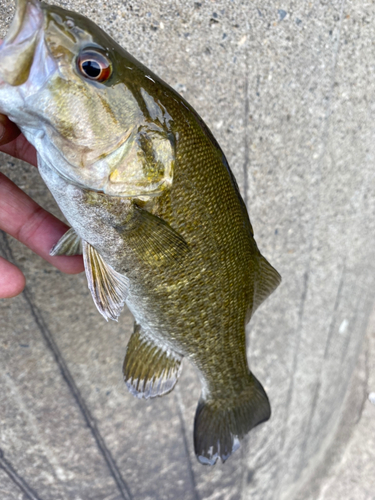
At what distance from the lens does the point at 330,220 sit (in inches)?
59.7

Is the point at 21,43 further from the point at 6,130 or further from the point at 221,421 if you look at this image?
the point at 221,421

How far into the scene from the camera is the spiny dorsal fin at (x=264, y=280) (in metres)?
0.94

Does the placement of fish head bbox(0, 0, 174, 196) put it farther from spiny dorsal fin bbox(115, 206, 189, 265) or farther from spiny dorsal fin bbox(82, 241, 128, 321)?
spiny dorsal fin bbox(82, 241, 128, 321)

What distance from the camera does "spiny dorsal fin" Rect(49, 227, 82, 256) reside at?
852 millimetres

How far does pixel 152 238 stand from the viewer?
0.75 meters

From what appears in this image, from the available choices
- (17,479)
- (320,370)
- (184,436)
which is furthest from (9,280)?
(320,370)

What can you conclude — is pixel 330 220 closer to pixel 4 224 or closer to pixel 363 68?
pixel 363 68

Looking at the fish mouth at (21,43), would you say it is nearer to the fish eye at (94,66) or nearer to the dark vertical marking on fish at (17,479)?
the fish eye at (94,66)

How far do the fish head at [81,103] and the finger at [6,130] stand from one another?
8 centimetres

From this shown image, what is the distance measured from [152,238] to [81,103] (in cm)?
27

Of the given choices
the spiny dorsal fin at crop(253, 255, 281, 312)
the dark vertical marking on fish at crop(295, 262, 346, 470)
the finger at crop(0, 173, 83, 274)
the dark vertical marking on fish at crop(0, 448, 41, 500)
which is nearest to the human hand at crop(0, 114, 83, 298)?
the finger at crop(0, 173, 83, 274)

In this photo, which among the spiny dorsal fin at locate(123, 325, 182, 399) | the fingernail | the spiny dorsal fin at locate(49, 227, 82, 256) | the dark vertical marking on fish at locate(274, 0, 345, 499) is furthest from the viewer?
the dark vertical marking on fish at locate(274, 0, 345, 499)

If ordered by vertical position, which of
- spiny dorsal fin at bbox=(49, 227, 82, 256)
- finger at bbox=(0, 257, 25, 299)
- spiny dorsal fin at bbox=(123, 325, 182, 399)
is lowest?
spiny dorsal fin at bbox=(123, 325, 182, 399)

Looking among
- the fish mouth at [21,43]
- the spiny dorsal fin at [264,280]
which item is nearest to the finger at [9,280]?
the fish mouth at [21,43]
